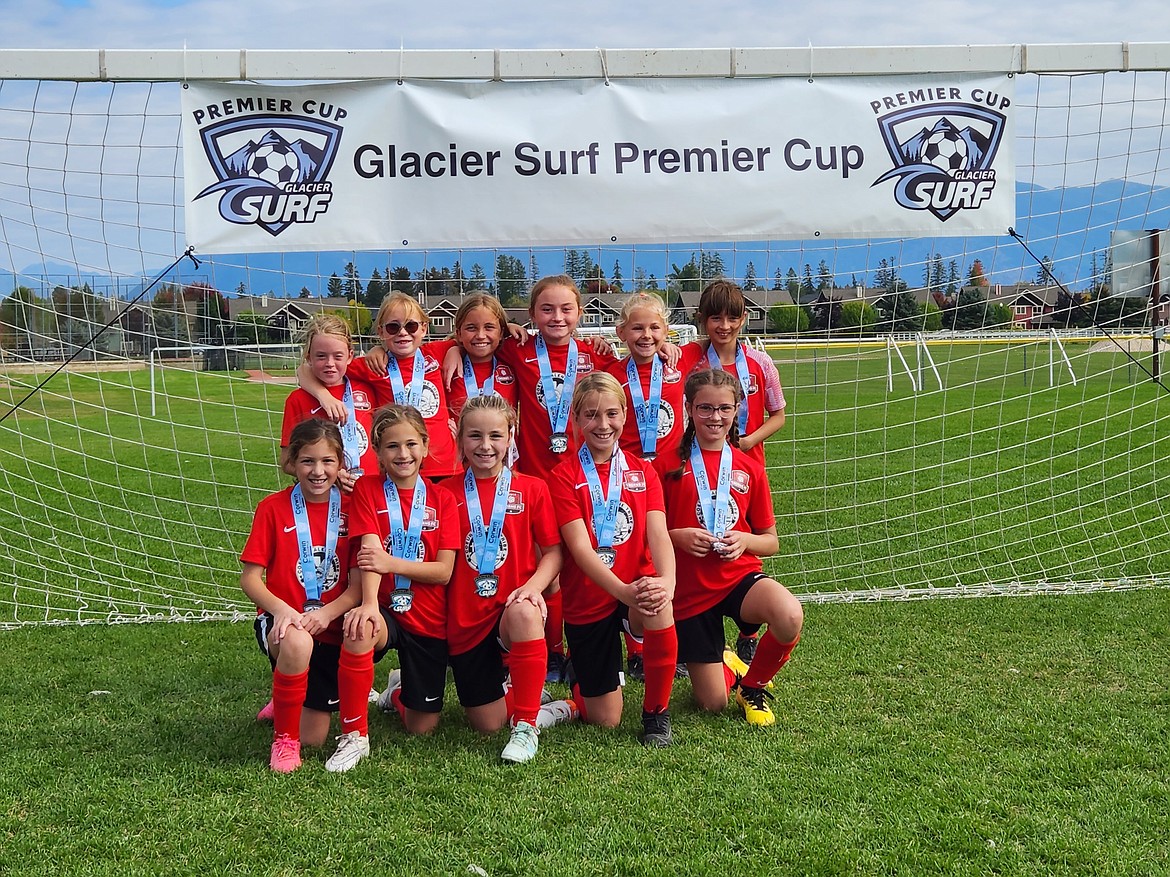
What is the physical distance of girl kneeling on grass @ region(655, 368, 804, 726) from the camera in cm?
359

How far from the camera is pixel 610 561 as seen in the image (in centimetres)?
348

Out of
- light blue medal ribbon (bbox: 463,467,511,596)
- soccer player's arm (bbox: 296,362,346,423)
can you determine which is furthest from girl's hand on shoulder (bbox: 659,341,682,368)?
soccer player's arm (bbox: 296,362,346,423)

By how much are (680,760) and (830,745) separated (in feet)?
1.70

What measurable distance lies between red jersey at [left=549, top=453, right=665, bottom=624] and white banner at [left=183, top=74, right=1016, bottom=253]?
50.7 inches

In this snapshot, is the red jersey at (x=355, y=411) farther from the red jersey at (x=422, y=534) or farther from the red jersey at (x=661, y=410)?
the red jersey at (x=661, y=410)

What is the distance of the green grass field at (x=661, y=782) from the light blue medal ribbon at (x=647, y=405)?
0.99 metres

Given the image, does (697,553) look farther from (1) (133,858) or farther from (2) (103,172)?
(2) (103,172)

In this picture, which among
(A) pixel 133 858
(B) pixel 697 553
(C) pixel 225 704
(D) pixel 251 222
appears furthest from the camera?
(D) pixel 251 222

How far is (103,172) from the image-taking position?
459cm

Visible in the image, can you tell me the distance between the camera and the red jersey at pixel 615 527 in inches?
138

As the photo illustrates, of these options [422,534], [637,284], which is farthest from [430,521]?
[637,284]

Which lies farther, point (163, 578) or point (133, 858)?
point (163, 578)

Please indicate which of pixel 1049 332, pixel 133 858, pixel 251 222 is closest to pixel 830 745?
pixel 133 858

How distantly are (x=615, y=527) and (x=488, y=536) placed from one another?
443mm
